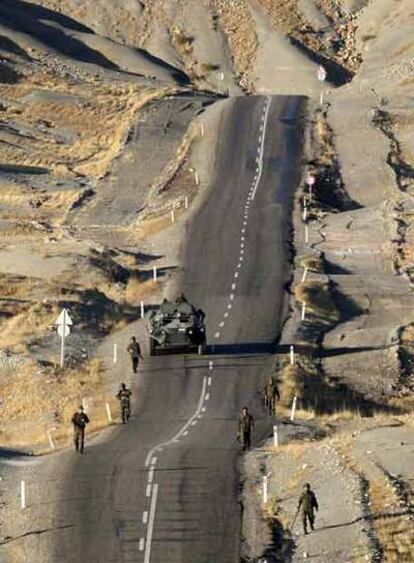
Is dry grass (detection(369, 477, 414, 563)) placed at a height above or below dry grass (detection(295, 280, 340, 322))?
below

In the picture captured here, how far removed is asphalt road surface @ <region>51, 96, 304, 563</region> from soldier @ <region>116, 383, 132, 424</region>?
0.96ft

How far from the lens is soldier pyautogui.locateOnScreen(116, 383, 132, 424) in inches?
1617

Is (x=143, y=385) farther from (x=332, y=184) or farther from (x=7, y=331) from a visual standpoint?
(x=332, y=184)

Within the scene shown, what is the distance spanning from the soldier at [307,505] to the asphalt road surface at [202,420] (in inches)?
58.8

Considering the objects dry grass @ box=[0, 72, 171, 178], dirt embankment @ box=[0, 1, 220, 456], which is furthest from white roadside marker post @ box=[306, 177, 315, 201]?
dry grass @ box=[0, 72, 171, 178]

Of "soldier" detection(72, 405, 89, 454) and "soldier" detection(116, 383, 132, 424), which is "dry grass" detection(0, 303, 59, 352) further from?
"soldier" detection(72, 405, 89, 454)

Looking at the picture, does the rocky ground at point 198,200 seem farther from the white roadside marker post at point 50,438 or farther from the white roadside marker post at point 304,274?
the white roadside marker post at point 304,274

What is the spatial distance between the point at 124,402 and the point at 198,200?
38.6 m

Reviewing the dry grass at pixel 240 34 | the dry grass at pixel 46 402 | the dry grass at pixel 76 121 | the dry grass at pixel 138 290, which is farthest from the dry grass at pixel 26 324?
the dry grass at pixel 240 34

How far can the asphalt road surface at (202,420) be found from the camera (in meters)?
30.2

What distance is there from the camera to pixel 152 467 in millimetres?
35000

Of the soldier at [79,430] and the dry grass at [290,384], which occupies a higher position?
the dry grass at [290,384]

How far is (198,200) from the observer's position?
259 feet

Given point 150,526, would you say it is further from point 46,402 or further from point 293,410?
point 46,402
